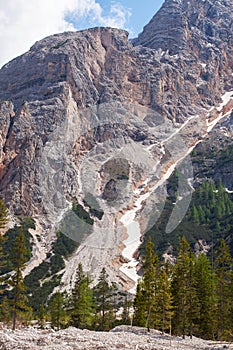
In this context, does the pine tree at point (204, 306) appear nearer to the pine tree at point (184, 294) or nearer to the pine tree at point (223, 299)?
the pine tree at point (223, 299)

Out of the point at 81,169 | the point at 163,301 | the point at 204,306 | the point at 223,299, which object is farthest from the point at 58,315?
the point at 81,169

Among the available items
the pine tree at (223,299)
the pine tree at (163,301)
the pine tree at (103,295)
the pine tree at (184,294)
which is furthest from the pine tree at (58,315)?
the pine tree at (223,299)

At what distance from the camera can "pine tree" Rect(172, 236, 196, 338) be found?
138 feet

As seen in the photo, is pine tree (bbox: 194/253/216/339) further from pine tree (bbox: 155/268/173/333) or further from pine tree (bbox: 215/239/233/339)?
pine tree (bbox: 155/268/173/333)

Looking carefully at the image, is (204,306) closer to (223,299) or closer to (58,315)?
(223,299)

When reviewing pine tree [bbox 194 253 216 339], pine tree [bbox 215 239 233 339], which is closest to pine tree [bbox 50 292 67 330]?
pine tree [bbox 194 253 216 339]

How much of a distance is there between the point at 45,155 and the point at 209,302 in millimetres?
113176

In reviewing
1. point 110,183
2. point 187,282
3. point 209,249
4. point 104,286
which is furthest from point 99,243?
point 187,282

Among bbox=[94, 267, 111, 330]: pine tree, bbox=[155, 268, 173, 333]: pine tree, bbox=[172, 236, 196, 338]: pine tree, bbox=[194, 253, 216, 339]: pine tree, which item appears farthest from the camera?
bbox=[94, 267, 111, 330]: pine tree

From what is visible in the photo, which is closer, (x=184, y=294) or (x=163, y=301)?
(x=163, y=301)

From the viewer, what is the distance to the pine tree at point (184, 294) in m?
42.1

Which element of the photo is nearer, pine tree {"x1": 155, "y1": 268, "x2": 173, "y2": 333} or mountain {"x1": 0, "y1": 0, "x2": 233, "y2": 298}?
pine tree {"x1": 155, "y1": 268, "x2": 173, "y2": 333}

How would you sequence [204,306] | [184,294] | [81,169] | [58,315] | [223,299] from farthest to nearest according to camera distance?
[81,169] < [58,315] < [223,299] < [204,306] < [184,294]

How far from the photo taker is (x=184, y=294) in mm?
42656
